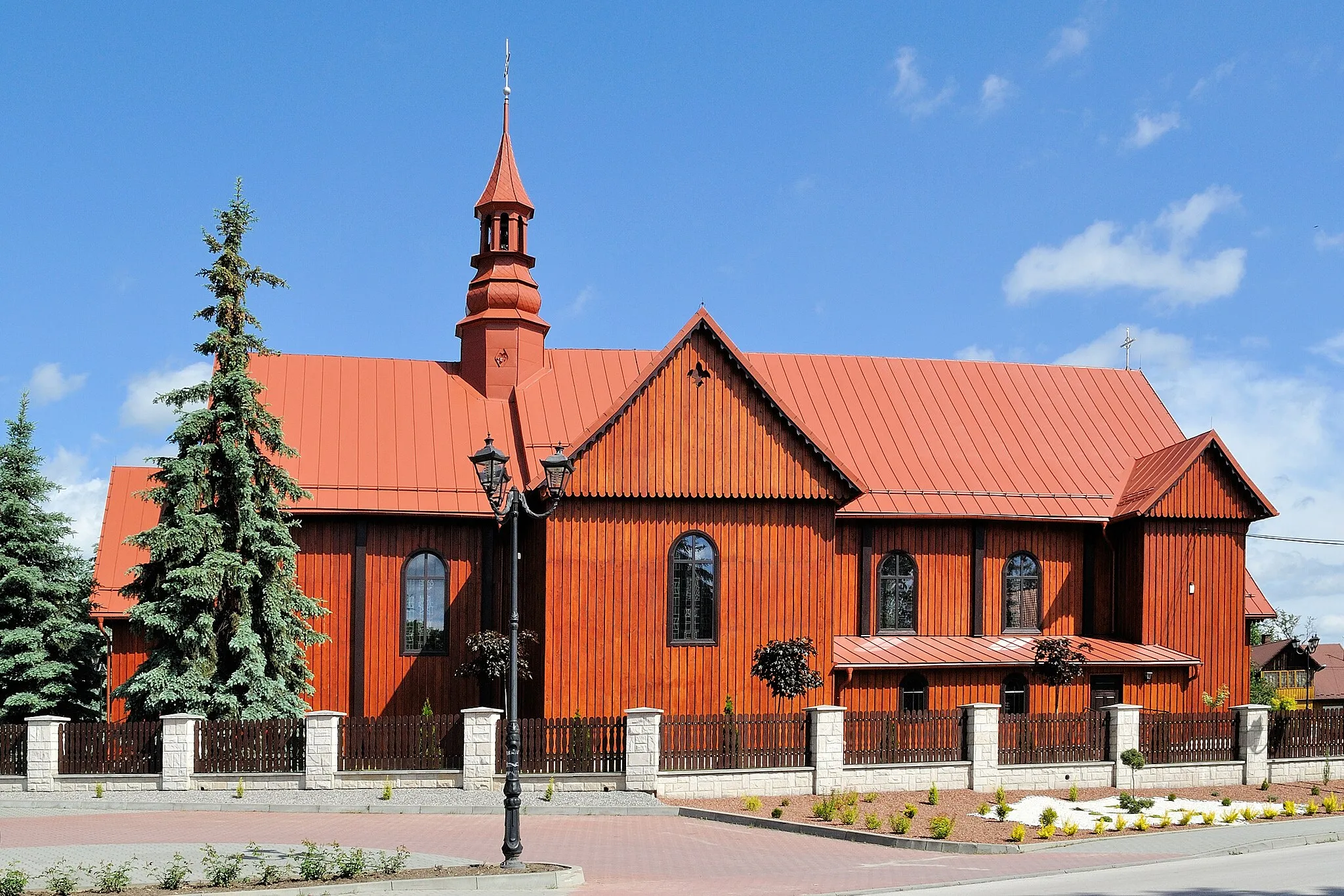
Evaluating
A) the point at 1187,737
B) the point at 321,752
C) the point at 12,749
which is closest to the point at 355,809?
the point at 321,752

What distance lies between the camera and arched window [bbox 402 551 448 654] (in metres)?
29.0

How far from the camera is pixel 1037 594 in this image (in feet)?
104

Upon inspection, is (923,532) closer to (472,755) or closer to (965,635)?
(965,635)

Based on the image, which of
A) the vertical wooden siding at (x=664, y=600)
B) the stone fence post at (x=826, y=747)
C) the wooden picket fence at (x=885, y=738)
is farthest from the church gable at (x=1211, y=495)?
the stone fence post at (x=826, y=747)

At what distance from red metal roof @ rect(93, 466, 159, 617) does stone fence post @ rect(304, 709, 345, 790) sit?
24.6ft

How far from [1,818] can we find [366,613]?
→ 9.05 meters

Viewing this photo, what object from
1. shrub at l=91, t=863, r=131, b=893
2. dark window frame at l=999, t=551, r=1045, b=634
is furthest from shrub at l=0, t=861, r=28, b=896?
dark window frame at l=999, t=551, r=1045, b=634

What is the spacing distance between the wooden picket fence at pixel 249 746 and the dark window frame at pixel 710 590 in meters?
7.52

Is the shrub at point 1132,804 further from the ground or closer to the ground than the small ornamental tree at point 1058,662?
closer to the ground

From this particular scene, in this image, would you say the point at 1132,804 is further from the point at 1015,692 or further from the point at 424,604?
the point at 424,604

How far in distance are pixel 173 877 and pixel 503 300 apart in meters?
20.5

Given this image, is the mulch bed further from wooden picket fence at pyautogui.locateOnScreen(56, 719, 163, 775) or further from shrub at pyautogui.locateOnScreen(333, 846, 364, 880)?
wooden picket fence at pyautogui.locateOnScreen(56, 719, 163, 775)

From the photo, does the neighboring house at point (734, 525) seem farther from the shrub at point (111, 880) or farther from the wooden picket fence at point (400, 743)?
the shrub at point (111, 880)

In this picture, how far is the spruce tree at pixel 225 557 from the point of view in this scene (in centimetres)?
2502
